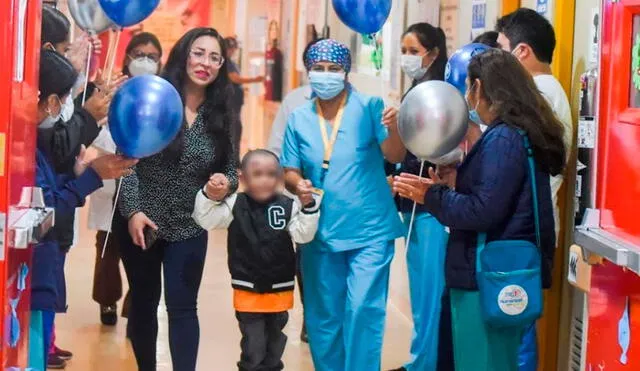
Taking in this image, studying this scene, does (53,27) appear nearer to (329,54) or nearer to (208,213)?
→ (208,213)

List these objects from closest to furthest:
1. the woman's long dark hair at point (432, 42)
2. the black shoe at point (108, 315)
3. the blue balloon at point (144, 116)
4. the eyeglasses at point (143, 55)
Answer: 1. the blue balloon at point (144, 116)
2. the woman's long dark hair at point (432, 42)
3. the eyeglasses at point (143, 55)
4. the black shoe at point (108, 315)

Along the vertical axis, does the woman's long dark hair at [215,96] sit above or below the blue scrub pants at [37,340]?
above

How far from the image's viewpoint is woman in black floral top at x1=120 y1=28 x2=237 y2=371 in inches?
165

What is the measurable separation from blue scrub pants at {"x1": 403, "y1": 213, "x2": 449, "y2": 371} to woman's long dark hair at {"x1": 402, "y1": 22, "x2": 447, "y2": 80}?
2.18 ft

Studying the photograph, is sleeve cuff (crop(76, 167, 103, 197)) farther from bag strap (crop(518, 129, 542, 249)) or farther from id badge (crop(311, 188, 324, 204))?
bag strap (crop(518, 129, 542, 249))

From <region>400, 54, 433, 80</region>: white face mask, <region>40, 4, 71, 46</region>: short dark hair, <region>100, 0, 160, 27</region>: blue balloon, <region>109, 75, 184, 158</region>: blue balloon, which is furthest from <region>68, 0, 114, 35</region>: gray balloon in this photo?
<region>400, 54, 433, 80</region>: white face mask

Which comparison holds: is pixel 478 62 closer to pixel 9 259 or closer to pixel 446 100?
pixel 446 100

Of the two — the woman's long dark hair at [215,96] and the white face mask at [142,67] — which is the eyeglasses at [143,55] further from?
the woman's long dark hair at [215,96]

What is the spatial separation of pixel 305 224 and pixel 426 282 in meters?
0.82

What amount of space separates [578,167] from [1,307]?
7.83 ft

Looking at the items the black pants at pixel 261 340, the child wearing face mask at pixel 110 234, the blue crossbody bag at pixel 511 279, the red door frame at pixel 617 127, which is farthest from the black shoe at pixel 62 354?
the red door frame at pixel 617 127

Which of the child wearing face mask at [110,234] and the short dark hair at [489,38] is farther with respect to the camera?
the child wearing face mask at [110,234]

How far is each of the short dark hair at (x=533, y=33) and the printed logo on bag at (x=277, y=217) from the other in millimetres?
1096

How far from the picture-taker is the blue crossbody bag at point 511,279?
337 centimetres
